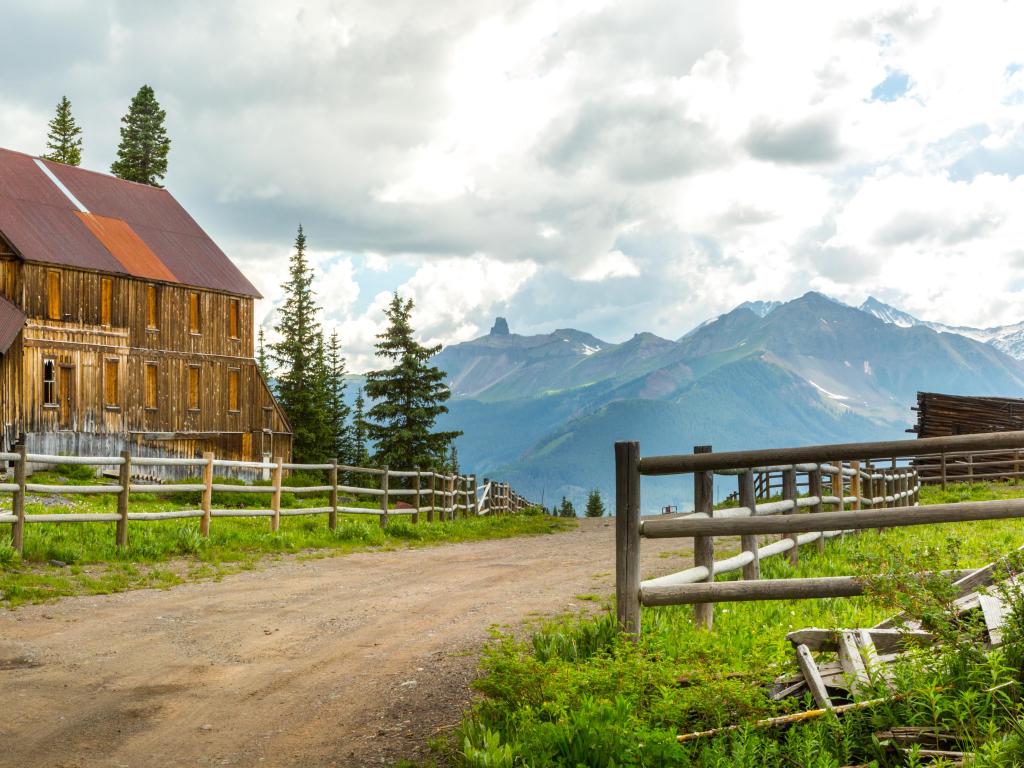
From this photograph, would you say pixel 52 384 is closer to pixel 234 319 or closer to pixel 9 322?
pixel 9 322

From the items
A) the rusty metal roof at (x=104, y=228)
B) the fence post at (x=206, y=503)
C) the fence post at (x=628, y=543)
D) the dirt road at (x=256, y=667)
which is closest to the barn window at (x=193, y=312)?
the rusty metal roof at (x=104, y=228)

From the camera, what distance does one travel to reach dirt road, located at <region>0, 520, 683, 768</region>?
20.9 feet

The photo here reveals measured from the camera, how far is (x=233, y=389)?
4831 cm

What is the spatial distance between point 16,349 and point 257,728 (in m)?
36.4

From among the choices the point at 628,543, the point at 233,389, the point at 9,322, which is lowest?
the point at 628,543

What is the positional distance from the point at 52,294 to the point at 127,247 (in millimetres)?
4853

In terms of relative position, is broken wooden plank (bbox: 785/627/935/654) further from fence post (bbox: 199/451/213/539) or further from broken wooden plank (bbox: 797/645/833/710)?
fence post (bbox: 199/451/213/539)

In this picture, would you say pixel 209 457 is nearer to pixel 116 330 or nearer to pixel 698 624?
pixel 698 624

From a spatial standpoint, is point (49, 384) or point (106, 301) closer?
point (49, 384)

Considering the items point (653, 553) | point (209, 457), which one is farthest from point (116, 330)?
point (653, 553)

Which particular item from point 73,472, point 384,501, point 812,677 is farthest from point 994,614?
point 73,472

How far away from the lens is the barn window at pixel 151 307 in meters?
43.3

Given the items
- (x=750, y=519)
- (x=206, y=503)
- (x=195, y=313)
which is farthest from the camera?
(x=195, y=313)

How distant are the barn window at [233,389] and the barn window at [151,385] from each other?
4437mm
